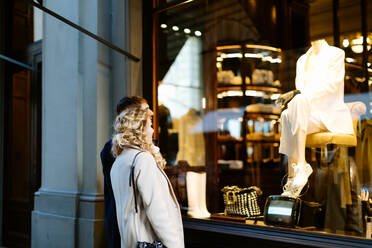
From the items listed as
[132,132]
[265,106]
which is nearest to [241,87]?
[265,106]

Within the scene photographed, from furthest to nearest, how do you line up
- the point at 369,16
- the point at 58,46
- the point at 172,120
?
1. the point at 172,120
2. the point at 58,46
3. the point at 369,16

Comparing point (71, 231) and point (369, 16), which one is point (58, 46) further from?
point (369, 16)

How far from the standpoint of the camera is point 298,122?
4.38 metres

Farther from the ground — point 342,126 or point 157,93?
point 157,93

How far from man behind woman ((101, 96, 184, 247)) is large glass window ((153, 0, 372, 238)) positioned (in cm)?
166

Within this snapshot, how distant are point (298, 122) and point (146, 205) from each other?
2092mm

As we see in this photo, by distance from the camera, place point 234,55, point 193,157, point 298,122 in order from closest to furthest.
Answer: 1. point 298,122
2. point 193,157
3. point 234,55

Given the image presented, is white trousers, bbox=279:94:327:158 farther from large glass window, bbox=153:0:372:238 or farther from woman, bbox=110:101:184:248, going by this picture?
woman, bbox=110:101:184:248

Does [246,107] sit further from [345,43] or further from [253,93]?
[345,43]

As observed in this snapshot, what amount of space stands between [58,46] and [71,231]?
99.3 inches

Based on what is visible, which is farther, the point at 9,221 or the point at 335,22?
the point at 9,221

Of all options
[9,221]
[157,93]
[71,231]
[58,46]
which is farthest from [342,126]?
[9,221]

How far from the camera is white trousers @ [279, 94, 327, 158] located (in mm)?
4375

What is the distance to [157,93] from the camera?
598 centimetres
